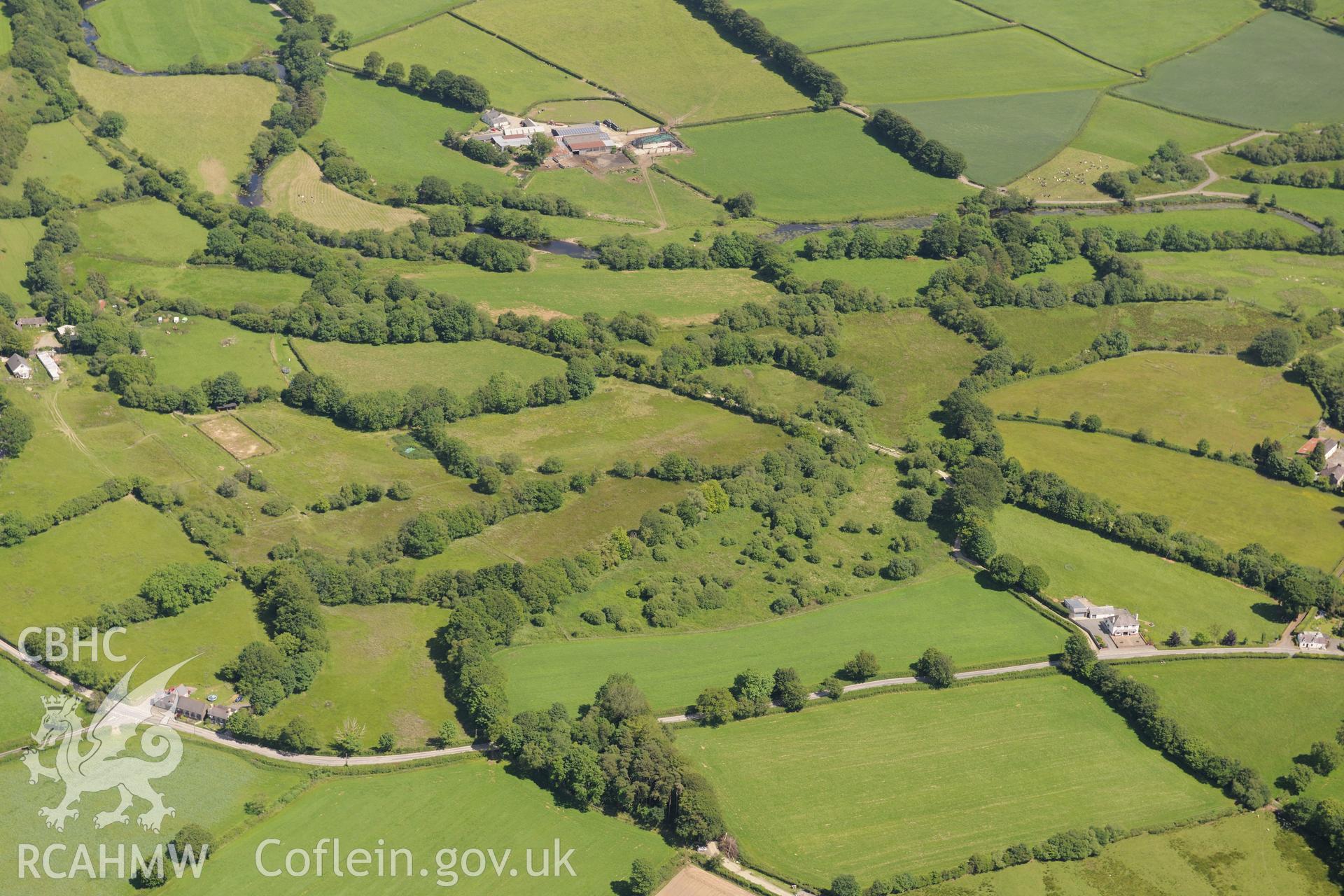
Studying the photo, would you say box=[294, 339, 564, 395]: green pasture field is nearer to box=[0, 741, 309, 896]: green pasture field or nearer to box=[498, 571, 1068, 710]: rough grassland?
box=[498, 571, 1068, 710]: rough grassland

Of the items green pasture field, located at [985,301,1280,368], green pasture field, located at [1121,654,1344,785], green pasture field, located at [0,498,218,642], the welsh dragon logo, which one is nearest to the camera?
the welsh dragon logo

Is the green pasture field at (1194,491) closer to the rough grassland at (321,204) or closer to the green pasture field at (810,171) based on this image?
the green pasture field at (810,171)

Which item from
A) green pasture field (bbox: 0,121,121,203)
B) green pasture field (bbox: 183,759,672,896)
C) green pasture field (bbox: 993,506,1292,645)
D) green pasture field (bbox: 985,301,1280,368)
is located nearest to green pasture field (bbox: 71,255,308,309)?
green pasture field (bbox: 0,121,121,203)

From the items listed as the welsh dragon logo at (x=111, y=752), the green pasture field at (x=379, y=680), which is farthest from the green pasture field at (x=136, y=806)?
the green pasture field at (x=379, y=680)

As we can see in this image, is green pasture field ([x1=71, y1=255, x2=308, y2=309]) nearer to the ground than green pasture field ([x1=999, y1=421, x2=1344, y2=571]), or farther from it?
nearer to the ground

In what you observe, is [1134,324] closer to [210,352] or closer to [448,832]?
[210,352]
